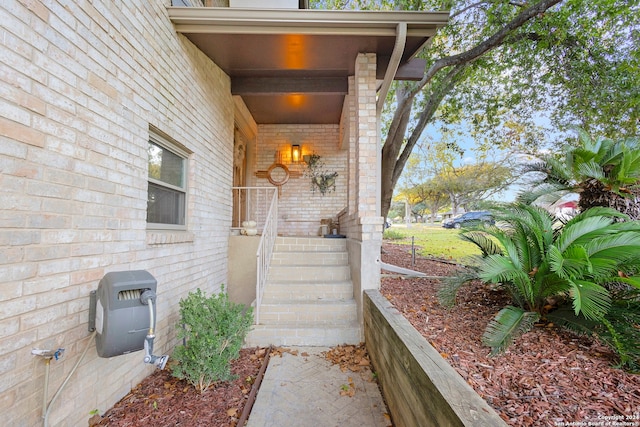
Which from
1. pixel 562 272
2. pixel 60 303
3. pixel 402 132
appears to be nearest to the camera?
pixel 60 303

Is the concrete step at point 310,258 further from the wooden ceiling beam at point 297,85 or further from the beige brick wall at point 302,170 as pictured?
the wooden ceiling beam at point 297,85

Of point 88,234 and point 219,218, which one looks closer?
point 88,234

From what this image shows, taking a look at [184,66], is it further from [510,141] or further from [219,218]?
[510,141]

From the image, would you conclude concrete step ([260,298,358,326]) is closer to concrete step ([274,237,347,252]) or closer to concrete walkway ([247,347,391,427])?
concrete walkway ([247,347,391,427])

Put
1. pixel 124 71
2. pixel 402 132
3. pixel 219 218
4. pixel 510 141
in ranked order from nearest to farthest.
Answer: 1. pixel 124 71
2. pixel 219 218
3. pixel 402 132
4. pixel 510 141

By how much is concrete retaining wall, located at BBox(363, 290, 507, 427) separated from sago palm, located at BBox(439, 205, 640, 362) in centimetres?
56

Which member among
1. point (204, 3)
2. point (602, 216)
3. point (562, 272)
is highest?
point (204, 3)

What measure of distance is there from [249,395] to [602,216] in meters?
3.14

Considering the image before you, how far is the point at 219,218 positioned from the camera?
4.50 m

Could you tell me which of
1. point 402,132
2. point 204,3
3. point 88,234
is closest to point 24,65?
point 88,234

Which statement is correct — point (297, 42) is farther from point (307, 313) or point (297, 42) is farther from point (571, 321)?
point (571, 321)

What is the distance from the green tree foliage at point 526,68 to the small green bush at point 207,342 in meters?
4.59

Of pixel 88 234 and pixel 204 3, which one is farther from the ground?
pixel 204 3

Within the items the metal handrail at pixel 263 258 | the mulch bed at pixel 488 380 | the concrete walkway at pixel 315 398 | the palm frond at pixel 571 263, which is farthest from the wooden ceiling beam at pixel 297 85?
the concrete walkway at pixel 315 398
